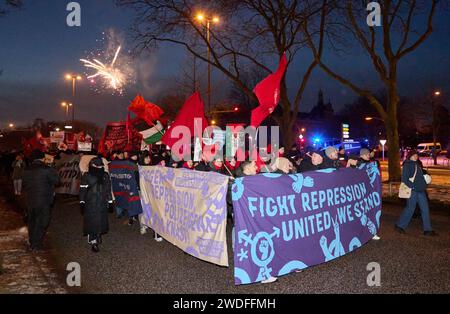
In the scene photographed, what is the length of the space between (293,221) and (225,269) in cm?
133

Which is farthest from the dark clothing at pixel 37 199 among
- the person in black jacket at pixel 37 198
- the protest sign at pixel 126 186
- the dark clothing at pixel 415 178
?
the dark clothing at pixel 415 178

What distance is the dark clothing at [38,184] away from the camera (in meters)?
7.26

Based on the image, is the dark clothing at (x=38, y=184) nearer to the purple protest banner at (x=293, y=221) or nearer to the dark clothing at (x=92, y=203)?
the dark clothing at (x=92, y=203)

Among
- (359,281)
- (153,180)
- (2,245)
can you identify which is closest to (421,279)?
(359,281)

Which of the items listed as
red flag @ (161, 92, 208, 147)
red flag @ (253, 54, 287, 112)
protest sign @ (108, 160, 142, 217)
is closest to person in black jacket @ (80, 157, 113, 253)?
protest sign @ (108, 160, 142, 217)

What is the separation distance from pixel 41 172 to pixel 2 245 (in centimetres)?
166

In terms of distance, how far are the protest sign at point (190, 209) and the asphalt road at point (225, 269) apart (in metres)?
0.34

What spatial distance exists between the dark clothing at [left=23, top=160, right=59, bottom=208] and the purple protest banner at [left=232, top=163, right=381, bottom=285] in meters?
4.05

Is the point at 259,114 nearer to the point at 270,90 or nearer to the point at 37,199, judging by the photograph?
the point at 270,90

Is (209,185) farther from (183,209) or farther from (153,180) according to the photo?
(153,180)

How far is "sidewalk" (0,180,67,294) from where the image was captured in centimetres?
517
